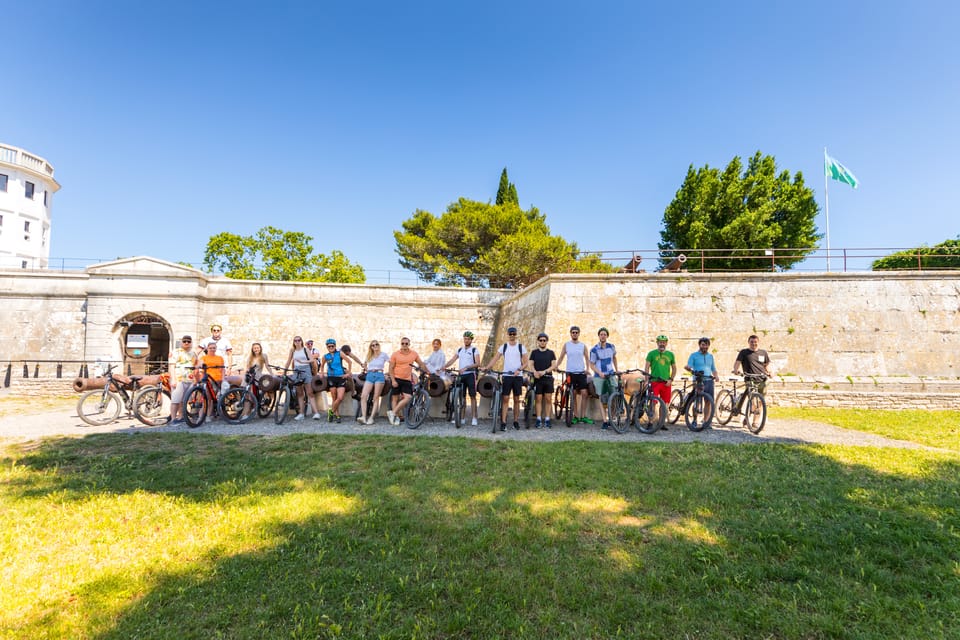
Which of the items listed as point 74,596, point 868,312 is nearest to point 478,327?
point 868,312

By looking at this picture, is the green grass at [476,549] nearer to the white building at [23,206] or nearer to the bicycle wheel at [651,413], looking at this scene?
the bicycle wheel at [651,413]

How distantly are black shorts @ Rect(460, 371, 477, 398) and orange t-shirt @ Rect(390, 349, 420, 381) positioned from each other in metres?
0.99

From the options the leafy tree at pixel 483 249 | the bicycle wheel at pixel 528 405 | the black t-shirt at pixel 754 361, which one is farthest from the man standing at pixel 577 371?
the leafy tree at pixel 483 249

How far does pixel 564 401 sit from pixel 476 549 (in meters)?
6.32

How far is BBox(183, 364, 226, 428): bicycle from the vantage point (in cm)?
841

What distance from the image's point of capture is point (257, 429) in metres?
8.02

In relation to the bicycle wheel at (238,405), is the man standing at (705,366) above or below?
above

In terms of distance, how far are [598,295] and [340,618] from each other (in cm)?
1394

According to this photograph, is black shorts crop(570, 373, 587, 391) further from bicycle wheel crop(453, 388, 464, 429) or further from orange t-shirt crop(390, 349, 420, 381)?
orange t-shirt crop(390, 349, 420, 381)

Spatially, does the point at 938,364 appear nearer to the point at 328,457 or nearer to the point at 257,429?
the point at 328,457

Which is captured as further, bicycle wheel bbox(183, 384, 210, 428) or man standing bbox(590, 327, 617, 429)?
man standing bbox(590, 327, 617, 429)

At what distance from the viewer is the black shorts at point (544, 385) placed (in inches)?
340

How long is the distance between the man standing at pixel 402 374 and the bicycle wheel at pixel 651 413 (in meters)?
4.13

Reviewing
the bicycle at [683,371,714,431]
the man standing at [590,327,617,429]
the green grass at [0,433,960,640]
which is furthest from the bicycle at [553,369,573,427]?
the green grass at [0,433,960,640]
